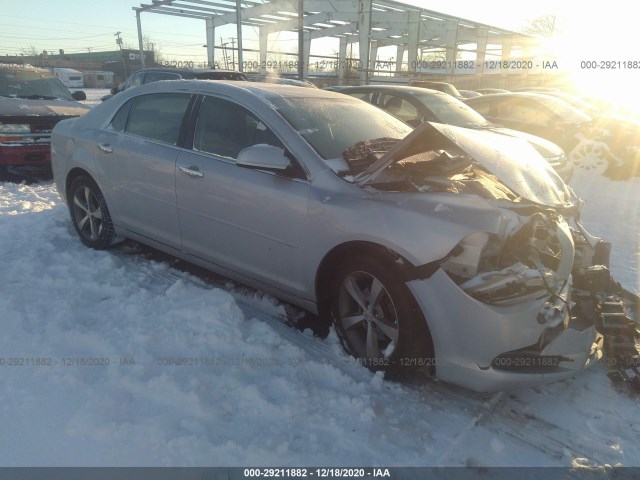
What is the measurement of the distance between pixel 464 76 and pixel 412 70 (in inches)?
245

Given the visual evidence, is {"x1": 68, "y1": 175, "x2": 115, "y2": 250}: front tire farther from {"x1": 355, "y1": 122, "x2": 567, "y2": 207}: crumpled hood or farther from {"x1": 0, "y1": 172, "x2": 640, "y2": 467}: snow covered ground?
{"x1": 355, "y1": 122, "x2": 567, "y2": 207}: crumpled hood

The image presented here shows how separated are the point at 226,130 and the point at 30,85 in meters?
6.69

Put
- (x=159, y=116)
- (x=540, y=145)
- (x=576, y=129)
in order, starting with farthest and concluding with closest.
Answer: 1. (x=576, y=129)
2. (x=540, y=145)
3. (x=159, y=116)

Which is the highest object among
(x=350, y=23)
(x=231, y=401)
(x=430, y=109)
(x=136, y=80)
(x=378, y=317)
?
(x=350, y=23)

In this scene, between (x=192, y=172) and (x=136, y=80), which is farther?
(x=136, y=80)

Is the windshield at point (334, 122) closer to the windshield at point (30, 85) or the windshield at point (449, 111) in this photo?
the windshield at point (449, 111)

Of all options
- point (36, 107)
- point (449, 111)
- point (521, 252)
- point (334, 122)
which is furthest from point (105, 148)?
point (449, 111)

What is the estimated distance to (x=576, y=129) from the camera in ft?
28.7

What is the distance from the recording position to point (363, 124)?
141 inches

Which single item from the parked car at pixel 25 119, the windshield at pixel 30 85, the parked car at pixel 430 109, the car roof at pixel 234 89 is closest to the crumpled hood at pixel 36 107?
the parked car at pixel 25 119

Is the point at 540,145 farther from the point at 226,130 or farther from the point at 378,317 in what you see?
the point at 378,317

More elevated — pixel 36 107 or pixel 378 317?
pixel 36 107

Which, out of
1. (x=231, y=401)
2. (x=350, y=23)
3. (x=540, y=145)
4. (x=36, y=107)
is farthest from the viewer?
(x=350, y=23)

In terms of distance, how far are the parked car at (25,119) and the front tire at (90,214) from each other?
122 inches
